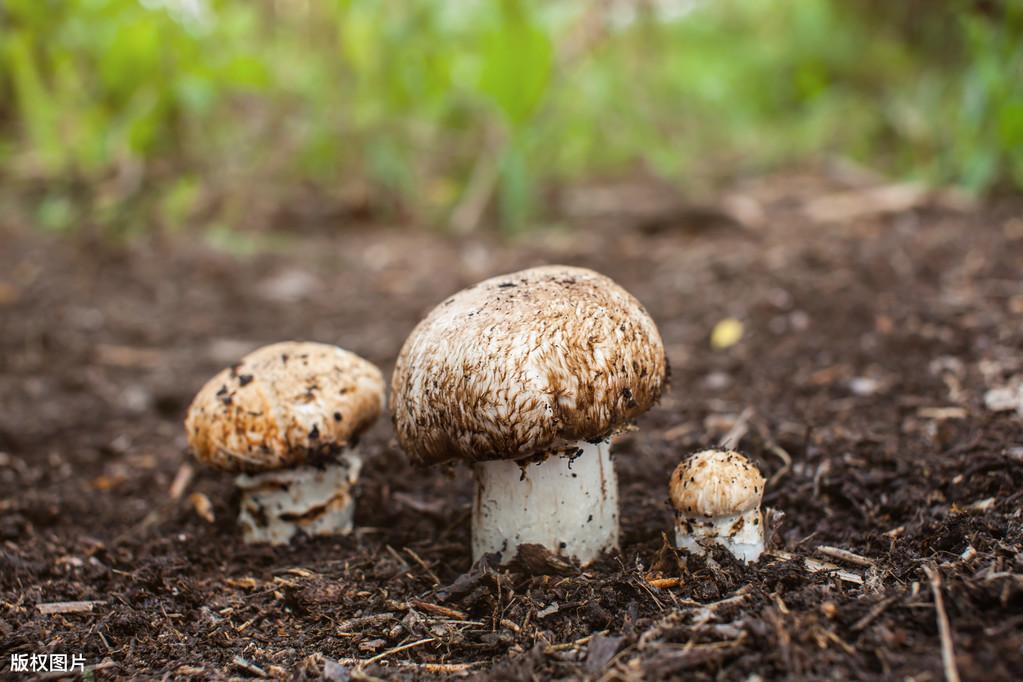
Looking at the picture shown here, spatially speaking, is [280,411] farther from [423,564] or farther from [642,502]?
[642,502]

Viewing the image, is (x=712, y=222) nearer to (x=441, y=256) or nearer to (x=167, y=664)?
(x=441, y=256)

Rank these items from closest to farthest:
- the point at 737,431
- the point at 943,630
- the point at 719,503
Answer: the point at 943,630 → the point at 719,503 → the point at 737,431

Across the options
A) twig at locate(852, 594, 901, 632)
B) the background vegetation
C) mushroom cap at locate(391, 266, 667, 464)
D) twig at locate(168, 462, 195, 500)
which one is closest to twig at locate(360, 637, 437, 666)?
mushroom cap at locate(391, 266, 667, 464)

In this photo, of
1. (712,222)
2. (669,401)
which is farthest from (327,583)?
(712,222)

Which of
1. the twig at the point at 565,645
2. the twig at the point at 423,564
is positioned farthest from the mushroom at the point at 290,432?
the twig at the point at 565,645

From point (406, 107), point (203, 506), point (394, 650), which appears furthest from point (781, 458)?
point (406, 107)

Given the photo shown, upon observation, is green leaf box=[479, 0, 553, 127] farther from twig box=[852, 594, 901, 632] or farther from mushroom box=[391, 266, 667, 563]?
twig box=[852, 594, 901, 632]
